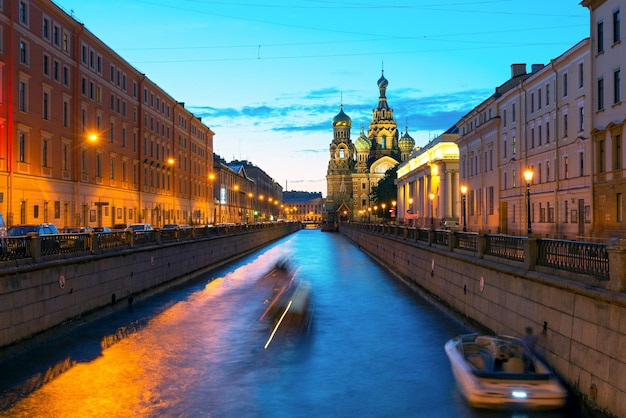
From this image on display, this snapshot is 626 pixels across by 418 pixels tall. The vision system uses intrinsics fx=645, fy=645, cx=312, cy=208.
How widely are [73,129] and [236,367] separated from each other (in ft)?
125

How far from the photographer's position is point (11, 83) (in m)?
40.3

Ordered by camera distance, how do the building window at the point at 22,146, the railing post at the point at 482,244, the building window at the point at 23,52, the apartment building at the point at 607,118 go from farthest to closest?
the building window at the point at 23,52 → the building window at the point at 22,146 → the apartment building at the point at 607,118 → the railing post at the point at 482,244

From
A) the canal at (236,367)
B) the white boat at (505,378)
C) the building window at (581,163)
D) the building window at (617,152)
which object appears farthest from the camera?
the building window at (581,163)

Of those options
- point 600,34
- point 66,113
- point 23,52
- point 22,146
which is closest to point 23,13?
point 23,52

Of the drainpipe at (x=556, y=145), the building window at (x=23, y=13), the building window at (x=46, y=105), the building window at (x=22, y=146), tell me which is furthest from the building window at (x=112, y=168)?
the drainpipe at (x=556, y=145)

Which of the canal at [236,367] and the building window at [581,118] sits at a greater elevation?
the building window at [581,118]

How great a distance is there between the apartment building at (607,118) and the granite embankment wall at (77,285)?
85.3ft

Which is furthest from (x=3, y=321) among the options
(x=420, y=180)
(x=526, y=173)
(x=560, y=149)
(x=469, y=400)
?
(x=420, y=180)

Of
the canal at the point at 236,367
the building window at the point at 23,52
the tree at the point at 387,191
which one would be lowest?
the canal at the point at 236,367

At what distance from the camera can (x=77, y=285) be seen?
24.5m

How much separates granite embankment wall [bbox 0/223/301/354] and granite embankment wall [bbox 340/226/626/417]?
1473 cm

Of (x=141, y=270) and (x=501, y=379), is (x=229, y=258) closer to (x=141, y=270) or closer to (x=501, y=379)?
(x=141, y=270)

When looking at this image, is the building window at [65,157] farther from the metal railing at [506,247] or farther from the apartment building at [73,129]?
the metal railing at [506,247]

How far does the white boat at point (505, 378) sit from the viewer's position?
13.5 metres
